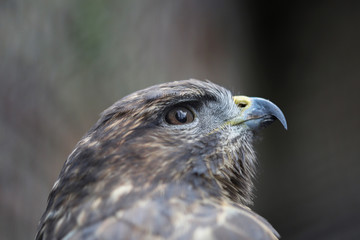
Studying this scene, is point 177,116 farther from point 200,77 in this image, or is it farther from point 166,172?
point 200,77

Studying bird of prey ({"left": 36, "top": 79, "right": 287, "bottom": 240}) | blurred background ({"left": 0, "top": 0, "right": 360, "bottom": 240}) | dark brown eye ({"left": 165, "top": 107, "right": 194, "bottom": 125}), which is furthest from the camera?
blurred background ({"left": 0, "top": 0, "right": 360, "bottom": 240})

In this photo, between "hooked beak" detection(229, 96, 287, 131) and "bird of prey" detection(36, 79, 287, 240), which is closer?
"bird of prey" detection(36, 79, 287, 240)

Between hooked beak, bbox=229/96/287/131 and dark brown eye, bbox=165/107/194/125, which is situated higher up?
dark brown eye, bbox=165/107/194/125

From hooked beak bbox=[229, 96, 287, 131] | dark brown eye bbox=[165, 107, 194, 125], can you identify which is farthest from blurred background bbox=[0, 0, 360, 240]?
dark brown eye bbox=[165, 107, 194, 125]

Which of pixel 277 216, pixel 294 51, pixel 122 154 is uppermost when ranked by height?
pixel 122 154

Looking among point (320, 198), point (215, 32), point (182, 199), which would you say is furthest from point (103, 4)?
point (320, 198)

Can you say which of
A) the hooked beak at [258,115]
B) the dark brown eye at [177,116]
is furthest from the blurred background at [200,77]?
the dark brown eye at [177,116]

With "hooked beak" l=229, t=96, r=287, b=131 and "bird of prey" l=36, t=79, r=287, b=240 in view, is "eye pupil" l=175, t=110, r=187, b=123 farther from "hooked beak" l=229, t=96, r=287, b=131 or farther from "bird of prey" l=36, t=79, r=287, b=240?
"hooked beak" l=229, t=96, r=287, b=131

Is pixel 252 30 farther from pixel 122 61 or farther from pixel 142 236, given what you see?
pixel 142 236
